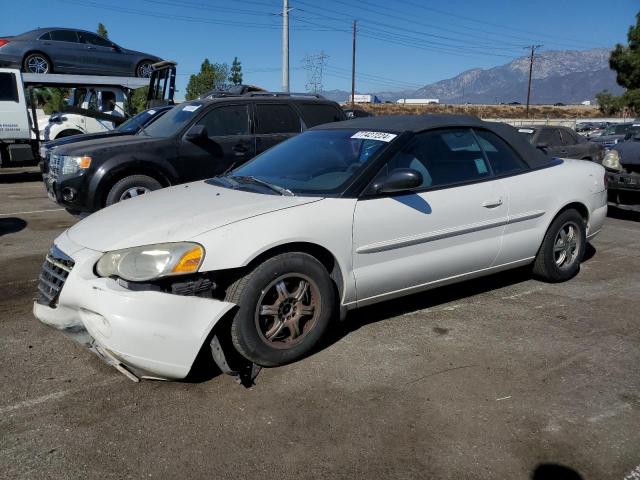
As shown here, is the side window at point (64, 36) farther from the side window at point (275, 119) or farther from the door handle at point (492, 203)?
the door handle at point (492, 203)

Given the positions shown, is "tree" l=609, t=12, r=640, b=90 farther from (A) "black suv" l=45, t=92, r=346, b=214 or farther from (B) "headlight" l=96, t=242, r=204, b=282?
(B) "headlight" l=96, t=242, r=204, b=282

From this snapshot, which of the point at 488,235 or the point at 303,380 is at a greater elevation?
the point at 488,235

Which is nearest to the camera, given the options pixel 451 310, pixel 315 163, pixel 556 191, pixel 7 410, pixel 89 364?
pixel 7 410

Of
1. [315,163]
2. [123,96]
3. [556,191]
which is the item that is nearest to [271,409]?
[315,163]

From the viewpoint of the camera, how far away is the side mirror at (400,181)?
3.69 m

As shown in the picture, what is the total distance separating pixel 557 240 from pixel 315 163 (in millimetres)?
2312

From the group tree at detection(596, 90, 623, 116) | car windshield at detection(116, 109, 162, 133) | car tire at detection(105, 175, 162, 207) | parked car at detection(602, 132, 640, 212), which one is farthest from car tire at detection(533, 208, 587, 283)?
tree at detection(596, 90, 623, 116)

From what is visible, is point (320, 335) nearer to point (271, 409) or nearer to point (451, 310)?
point (271, 409)

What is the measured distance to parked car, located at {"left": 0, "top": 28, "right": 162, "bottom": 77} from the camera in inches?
652

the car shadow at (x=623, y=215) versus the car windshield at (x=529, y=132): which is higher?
the car windshield at (x=529, y=132)

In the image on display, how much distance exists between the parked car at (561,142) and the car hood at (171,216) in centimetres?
1008

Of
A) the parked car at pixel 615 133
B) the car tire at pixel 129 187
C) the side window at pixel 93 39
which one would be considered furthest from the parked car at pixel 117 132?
the parked car at pixel 615 133

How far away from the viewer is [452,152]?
14.4 feet

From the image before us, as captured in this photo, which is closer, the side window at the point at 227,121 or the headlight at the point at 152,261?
the headlight at the point at 152,261
